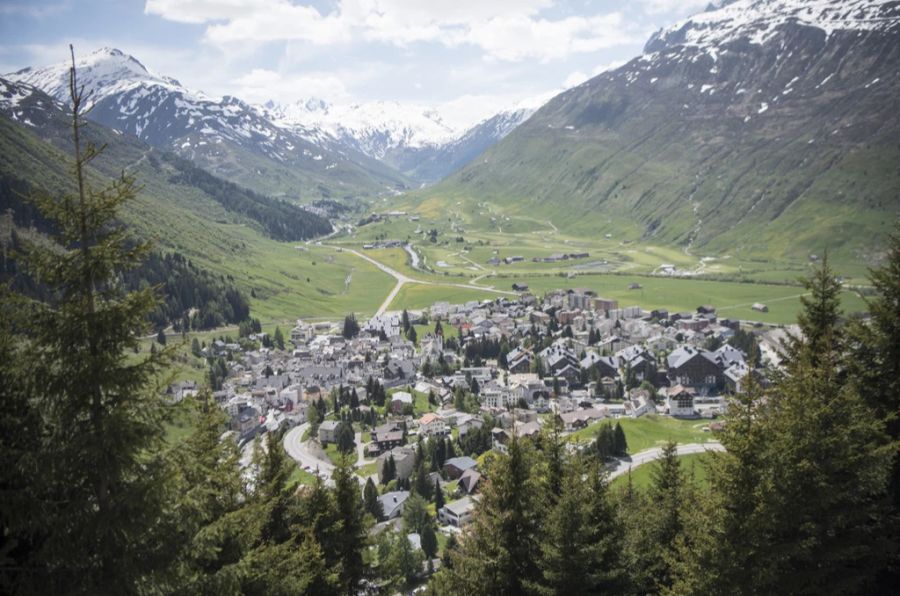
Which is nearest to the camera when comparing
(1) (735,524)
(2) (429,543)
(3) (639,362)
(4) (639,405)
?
(1) (735,524)

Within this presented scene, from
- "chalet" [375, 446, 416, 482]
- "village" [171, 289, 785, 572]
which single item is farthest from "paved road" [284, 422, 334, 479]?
"chalet" [375, 446, 416, 482]

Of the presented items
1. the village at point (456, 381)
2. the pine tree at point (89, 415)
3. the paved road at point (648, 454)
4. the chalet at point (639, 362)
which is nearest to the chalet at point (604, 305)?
the village at point (456, 381)

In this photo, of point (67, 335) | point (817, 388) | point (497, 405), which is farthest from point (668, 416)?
point (67, 335)

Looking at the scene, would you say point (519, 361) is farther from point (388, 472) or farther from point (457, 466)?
point (388, 472)

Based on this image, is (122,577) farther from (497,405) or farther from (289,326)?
(289,326)

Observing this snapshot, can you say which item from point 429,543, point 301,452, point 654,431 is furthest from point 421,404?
point 429,543

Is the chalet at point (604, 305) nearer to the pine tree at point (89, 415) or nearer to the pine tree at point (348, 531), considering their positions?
the pine tree at point (348, 531)
